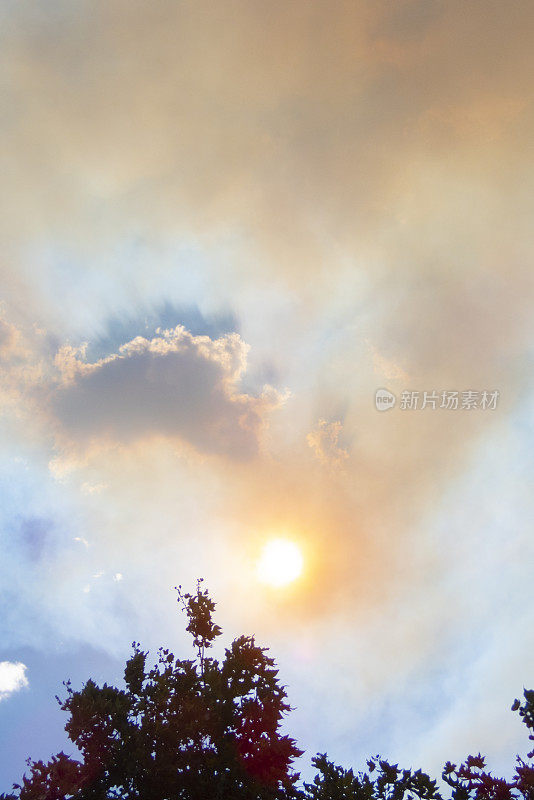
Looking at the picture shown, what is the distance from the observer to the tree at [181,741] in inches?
516

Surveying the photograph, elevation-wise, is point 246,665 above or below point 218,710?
above

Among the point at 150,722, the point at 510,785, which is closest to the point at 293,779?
the point at 150,722

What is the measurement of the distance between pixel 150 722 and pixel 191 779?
6.88 feet

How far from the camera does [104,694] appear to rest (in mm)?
14336

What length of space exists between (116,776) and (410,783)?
9225mm

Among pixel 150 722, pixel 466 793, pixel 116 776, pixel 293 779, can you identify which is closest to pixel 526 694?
pixel 466 793

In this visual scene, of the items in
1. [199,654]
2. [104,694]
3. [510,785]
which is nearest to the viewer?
[510,785]

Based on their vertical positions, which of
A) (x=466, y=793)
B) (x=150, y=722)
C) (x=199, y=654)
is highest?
(x=199, y=654)

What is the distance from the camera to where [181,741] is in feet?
45.9

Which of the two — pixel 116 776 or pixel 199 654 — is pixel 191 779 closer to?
pixel 116 776

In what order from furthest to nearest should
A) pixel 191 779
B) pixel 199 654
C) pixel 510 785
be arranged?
pixel 199 654, pixel 191 779, pixel 510 785

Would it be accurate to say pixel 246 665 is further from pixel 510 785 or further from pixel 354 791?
pixel 510 785

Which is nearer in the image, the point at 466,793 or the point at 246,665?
the point at 466,793

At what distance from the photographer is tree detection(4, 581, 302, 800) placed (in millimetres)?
13102
